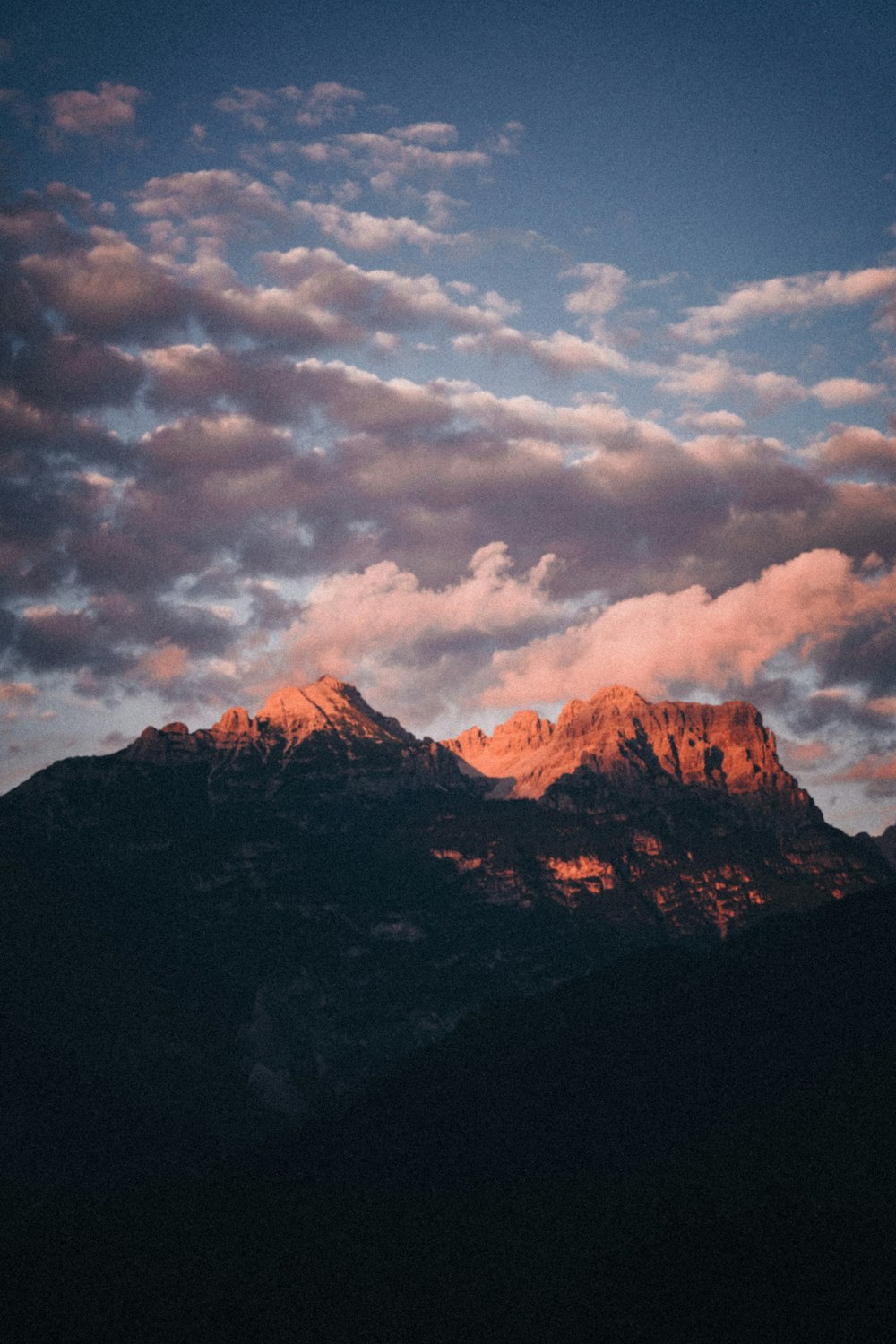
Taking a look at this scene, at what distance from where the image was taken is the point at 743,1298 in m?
194

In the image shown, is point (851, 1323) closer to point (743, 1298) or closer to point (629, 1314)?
point (743, 1298)

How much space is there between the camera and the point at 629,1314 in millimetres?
198500

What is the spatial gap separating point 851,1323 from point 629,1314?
31.0m

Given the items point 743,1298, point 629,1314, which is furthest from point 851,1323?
point 629,1314

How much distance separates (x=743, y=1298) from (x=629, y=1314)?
55.0 ft

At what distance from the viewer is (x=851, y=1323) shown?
18812cm

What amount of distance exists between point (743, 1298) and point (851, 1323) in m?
14.7
